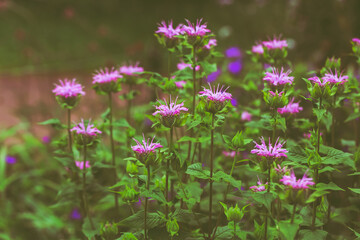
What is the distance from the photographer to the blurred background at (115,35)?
2.72 meters

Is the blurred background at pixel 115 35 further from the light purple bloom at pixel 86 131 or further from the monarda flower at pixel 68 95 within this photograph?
the light purple bloom at pixel 86 131

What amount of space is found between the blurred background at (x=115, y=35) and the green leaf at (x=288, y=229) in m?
0.60

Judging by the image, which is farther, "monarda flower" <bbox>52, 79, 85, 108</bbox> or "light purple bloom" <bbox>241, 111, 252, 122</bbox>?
"light purple bloom" <bbox>241, 111, 252, 122</bbox>

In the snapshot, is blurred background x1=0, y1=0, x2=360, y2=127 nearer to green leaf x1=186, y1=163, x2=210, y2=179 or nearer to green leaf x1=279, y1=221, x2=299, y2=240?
green leaf x1=186, y1=163, x2=210, y2=179

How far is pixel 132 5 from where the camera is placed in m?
8.44

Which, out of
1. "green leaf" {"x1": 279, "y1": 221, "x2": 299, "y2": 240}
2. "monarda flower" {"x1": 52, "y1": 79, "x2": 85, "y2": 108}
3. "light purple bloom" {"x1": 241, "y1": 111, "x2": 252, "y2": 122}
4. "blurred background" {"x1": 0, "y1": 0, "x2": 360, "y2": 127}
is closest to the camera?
"green leaf" {"x1": 279, "y1": 221, "x2": 299, "y2": 240}

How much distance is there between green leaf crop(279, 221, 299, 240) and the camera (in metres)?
0.74

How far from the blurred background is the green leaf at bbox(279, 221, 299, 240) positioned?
60cm

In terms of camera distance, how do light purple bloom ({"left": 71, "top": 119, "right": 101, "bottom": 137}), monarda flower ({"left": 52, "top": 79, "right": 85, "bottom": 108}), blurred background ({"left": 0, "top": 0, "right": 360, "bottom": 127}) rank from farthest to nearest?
blurred background ({"left": 0, "top": 0, "right": 360, "bottom": 127}), monarda flower ({"left": 52, "top": 79, "right": 85, "bottom": 108}), light purple bloom ({"left": 71, "top": 119, "right": 101, "bottom": 137})

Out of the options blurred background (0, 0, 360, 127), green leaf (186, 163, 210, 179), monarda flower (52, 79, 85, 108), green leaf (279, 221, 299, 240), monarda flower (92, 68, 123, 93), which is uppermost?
blurred background (0, 0, 360, 127)

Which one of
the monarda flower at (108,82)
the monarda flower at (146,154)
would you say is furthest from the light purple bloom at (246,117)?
the monarda flower at (146,154)

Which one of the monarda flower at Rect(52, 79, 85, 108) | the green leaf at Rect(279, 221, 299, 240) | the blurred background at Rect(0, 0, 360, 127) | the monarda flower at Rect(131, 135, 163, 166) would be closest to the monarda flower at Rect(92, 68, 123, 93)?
the monarda flower at Rect(52, 79, 85, 108)

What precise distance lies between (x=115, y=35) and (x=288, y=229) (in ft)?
22.0

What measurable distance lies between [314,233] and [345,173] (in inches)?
12.7
